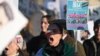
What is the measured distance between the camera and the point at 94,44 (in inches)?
184

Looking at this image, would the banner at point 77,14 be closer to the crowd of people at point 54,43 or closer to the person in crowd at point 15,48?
the crowd of people at point 54,43

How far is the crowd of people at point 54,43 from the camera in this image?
15.3ft

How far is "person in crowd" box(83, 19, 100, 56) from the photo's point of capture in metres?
4.65

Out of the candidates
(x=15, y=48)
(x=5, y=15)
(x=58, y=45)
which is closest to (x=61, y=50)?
(x=58, y=45)

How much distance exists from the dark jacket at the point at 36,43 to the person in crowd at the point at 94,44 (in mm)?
507

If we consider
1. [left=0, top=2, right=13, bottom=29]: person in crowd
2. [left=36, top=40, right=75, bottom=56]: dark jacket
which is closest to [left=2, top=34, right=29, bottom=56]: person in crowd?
[left=0, top=2, right=13, bottom=29]: person in crowd

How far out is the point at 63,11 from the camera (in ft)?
15.4

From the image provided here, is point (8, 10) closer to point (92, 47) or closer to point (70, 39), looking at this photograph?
point (70, 39)

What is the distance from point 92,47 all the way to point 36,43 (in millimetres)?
680

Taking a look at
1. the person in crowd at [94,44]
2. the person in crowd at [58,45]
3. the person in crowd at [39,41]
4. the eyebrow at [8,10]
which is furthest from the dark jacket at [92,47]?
the eyebrow at [8,10]

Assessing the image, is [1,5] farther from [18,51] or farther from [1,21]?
[18,51]

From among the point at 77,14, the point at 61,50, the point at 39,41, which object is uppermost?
the point at 77,14

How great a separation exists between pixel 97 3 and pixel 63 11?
0.42 m

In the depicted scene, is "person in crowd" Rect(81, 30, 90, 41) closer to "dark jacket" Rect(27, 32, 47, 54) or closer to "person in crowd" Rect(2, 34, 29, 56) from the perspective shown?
"dark jacket" Rect(27, 32, 47, 54)
